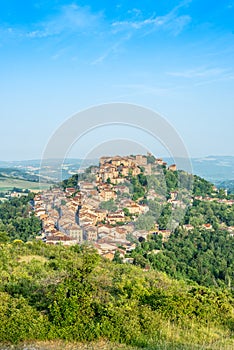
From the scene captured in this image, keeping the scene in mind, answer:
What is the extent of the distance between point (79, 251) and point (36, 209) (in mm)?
12038

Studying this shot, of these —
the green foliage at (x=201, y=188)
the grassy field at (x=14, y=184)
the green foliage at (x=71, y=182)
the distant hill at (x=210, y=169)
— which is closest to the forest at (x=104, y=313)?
the green foliage at (x=71, y=182)

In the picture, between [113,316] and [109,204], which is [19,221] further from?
[113,316]

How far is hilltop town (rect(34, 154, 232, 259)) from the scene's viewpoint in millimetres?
18016

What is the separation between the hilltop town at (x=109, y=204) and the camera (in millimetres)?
18016

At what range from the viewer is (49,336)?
3.36 m

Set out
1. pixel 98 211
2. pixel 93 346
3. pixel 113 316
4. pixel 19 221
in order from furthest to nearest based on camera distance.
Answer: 1. pixel 98 211
2. pixel 19 221
3. pixel 113 316
4. pixel 93 346

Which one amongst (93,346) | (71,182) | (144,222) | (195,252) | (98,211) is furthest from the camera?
(71,182)

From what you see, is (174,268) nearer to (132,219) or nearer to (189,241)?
(189,241)

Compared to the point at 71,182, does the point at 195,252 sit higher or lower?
lower

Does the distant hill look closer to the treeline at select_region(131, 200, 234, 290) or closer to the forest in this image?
the treeline at select_region(131, 200, 234, 290)

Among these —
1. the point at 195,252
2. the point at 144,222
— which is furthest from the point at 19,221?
the point at 195,252

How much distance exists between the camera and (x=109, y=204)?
21109 millimetres

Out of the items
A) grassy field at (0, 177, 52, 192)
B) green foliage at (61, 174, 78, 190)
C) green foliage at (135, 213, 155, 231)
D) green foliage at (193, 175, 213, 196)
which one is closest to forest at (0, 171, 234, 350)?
green foliage at (135, 213, 155, 231)

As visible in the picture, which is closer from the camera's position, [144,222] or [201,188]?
[144,222]
